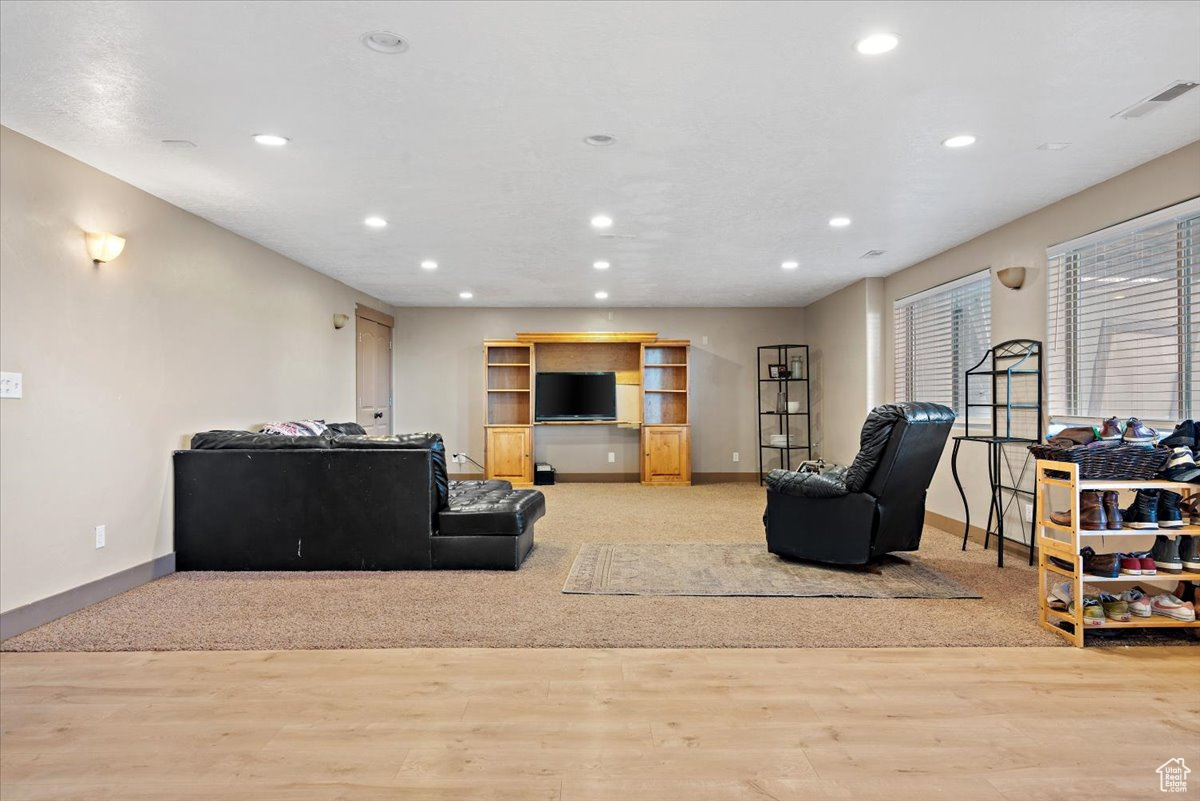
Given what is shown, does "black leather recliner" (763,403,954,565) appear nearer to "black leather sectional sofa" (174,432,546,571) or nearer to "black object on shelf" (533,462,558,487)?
"black leather sectional sofa" (174,432,546,571)

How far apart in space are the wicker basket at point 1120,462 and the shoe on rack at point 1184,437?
3.4 inches

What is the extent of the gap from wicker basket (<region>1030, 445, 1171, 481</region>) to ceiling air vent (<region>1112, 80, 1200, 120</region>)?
152 centimetres

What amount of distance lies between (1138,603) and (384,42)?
160 inches

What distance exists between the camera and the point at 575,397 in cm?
925

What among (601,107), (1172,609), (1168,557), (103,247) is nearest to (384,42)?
(601,107)

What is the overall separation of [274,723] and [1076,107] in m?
4.11

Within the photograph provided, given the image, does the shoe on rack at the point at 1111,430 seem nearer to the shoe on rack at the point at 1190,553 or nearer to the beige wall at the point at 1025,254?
the shoe on rack at the point at 1190,553

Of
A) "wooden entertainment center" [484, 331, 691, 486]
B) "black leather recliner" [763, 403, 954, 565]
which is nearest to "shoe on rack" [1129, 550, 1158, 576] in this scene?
"black leather recliner" [763, 403, 954, 565]

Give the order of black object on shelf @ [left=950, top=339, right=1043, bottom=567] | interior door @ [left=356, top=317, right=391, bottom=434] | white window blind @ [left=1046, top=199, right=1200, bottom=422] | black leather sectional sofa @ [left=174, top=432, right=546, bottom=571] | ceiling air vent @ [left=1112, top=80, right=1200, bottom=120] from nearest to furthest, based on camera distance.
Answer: ceiling air vent @ [left=1112, top=80, right=1200, bottom=120]
white window blind @ [left=1046, top=199, right=1200, bottom=422]
black leather sectional sofa @ [left=174, top=432, right=546, bottom=571]
black object on shelf @ [left=950, top=339, right=1043, bottom=567]
interior door @ [left=356, top=317, right=391, bottom=434]

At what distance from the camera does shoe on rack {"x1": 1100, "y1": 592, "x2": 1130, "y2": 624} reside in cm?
319

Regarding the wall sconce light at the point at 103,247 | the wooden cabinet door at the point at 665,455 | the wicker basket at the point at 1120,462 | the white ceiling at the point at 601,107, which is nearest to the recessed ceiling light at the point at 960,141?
the white ceiling at the point at 601,107

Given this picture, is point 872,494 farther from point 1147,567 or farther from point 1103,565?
point 1147,567

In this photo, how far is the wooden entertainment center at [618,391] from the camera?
9.05 meters

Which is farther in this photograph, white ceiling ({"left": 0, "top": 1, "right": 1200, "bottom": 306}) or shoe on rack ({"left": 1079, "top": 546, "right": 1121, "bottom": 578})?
shoe on rack ({"left": 1079, "top": 546, "right": 1121, "bottom": 578})
